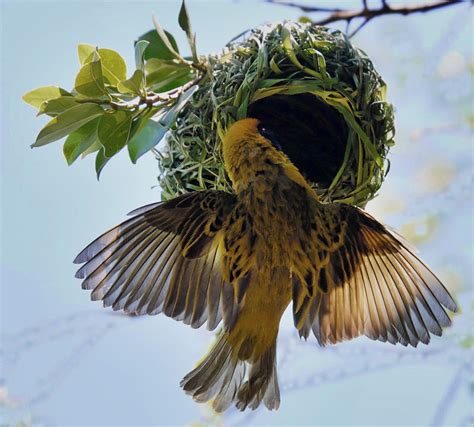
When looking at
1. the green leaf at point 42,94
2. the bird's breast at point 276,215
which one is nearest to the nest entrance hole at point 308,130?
the bird's breast at point 276,215

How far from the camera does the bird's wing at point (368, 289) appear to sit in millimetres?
1839

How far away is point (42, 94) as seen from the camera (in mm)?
1621

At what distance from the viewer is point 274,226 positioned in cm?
177

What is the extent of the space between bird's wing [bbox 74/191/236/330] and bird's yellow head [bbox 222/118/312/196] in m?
0.07

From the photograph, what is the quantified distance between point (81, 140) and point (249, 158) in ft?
1.38

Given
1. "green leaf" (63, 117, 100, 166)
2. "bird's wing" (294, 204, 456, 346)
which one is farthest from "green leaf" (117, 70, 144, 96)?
"bird's wing" (294, 204, 456, 346)

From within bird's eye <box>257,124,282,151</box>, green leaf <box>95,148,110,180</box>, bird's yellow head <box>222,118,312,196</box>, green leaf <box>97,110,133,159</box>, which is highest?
bird's eye <box>257,124,282,151</box>

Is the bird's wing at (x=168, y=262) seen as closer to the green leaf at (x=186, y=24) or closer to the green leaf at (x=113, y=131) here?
the green leaf at (x=113, y=131)

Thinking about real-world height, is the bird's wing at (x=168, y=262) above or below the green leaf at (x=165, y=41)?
below

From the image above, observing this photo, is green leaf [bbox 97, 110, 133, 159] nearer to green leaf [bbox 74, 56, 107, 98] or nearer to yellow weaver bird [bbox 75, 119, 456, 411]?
green leaf [bbox 74, 56, 107, 98]

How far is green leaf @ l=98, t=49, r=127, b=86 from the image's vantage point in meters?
1.63

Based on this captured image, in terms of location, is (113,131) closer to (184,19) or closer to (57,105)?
(57,105)

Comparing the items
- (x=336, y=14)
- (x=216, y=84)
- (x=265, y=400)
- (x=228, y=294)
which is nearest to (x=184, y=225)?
(x=228, y=294)

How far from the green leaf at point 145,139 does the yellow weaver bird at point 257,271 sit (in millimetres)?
217
